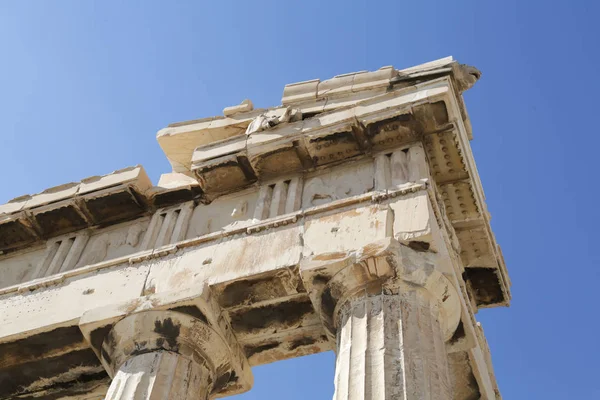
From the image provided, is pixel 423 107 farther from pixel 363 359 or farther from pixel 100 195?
pixel 100 195

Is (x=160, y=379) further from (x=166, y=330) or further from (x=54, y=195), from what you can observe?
(x=54, y=195)

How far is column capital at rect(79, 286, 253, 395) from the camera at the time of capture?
1038cm

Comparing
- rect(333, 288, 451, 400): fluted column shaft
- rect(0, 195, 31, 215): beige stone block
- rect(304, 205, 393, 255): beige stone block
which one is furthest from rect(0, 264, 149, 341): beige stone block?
rect(333, 288, 451, 400): fluted column shaft

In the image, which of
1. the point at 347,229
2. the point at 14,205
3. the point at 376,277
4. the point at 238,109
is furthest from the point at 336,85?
the point at 14,205

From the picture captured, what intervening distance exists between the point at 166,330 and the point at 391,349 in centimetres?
311

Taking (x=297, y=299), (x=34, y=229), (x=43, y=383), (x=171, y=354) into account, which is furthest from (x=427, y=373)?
(x=34, y=229)

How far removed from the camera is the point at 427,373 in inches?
336

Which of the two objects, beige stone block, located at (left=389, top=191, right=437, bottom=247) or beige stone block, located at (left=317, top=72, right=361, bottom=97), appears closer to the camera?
beige stone block, located at (left=389, top=191, right=437, bottom=247)

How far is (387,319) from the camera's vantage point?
9.09 m

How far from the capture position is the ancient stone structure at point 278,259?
379 inches

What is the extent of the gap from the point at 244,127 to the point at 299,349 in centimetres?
414

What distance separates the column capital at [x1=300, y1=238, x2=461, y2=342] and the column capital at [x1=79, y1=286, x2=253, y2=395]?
4.52 ft

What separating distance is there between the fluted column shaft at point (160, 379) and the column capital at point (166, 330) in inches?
3.7

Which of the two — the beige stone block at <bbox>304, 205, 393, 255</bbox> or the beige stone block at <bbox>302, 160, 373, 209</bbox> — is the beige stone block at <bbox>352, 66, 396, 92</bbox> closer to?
the beige stone block at <bbox>302, 160, 373, 209</bbox>
